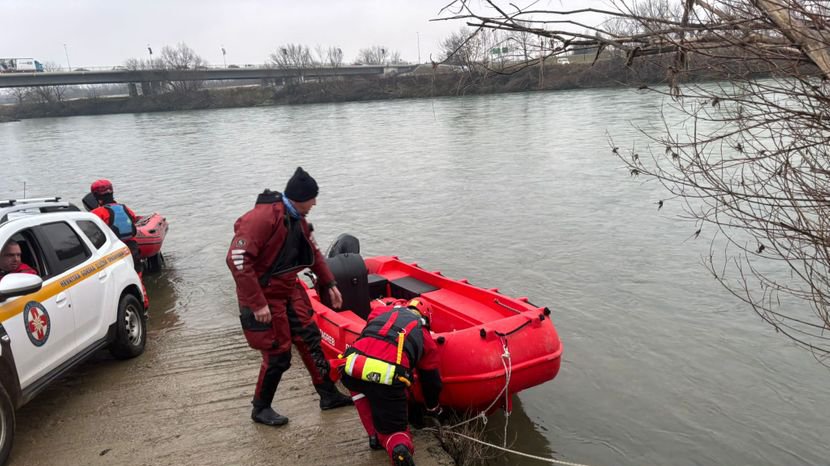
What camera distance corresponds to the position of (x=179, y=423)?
16.0ft

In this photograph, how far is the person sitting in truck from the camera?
4.62 m

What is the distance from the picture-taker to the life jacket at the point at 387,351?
157 inches

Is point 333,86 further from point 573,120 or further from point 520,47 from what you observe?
point 520,47

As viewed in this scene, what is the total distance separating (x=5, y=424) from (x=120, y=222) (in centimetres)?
431

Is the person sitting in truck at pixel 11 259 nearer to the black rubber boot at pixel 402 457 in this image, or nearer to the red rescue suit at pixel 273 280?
the red rescue suit at pixel 273 280

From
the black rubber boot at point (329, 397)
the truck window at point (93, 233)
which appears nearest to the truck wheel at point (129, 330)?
the truck window at point (93, 233)

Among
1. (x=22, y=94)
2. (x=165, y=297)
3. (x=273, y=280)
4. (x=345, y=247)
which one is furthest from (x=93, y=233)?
(x=22, y=94)

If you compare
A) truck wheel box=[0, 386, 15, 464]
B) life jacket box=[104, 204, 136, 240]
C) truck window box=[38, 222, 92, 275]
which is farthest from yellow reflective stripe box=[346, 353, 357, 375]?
life jacket box=[104, 204, 136, 240]

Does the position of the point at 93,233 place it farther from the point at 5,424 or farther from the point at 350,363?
the point at 350,363

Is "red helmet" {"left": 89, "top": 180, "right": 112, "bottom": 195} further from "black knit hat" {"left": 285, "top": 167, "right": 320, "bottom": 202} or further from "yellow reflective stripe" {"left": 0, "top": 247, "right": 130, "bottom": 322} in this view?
"black knit hat" {"left": 285, "top": 167, "right": 320, "bottom": 202}

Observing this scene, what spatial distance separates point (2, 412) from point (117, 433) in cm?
88

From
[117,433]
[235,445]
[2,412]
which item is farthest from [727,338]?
[2,412]

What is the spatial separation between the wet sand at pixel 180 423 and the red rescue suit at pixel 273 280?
387mm

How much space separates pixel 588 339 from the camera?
807cm
